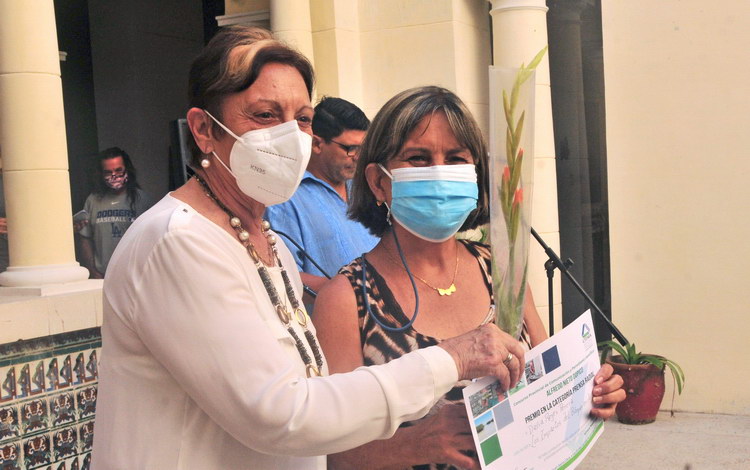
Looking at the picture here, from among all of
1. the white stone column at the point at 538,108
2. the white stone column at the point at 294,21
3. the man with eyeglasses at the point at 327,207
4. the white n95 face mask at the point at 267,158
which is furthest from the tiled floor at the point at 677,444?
the white n95 face mask at the point at 267,158

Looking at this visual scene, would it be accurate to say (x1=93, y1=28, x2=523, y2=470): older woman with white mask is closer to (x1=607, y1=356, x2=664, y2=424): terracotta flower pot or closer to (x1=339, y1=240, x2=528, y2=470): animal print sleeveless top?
(x1=339, y1=240, x2=528, y2=470): animal print sleeveless top

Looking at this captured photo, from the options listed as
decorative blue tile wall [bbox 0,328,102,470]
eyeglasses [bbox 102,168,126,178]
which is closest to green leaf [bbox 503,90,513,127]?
decorative blue tile wall [bbox 0,328,102,470]

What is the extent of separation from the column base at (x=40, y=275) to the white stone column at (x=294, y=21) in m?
2.72

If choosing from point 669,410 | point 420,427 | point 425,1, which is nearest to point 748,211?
point 669,410

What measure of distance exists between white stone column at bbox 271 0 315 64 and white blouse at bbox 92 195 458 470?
206 inches

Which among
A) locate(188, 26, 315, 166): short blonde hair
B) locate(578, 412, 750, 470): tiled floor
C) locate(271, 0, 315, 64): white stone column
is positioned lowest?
locate(578, 412, 750, 470): tiled floor

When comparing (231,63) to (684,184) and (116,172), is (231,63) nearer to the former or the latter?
(684,184)

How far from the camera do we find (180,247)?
5.05 ft

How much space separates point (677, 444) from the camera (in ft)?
19.7

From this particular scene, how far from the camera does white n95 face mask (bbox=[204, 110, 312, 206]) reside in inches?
69.1

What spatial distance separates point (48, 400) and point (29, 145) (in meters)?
1.28

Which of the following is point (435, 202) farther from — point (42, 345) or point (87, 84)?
point (87, 84)

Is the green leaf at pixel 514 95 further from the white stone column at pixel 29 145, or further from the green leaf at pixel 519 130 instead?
the white stone column at pixel 29 145

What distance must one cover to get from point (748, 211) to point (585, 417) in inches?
192
